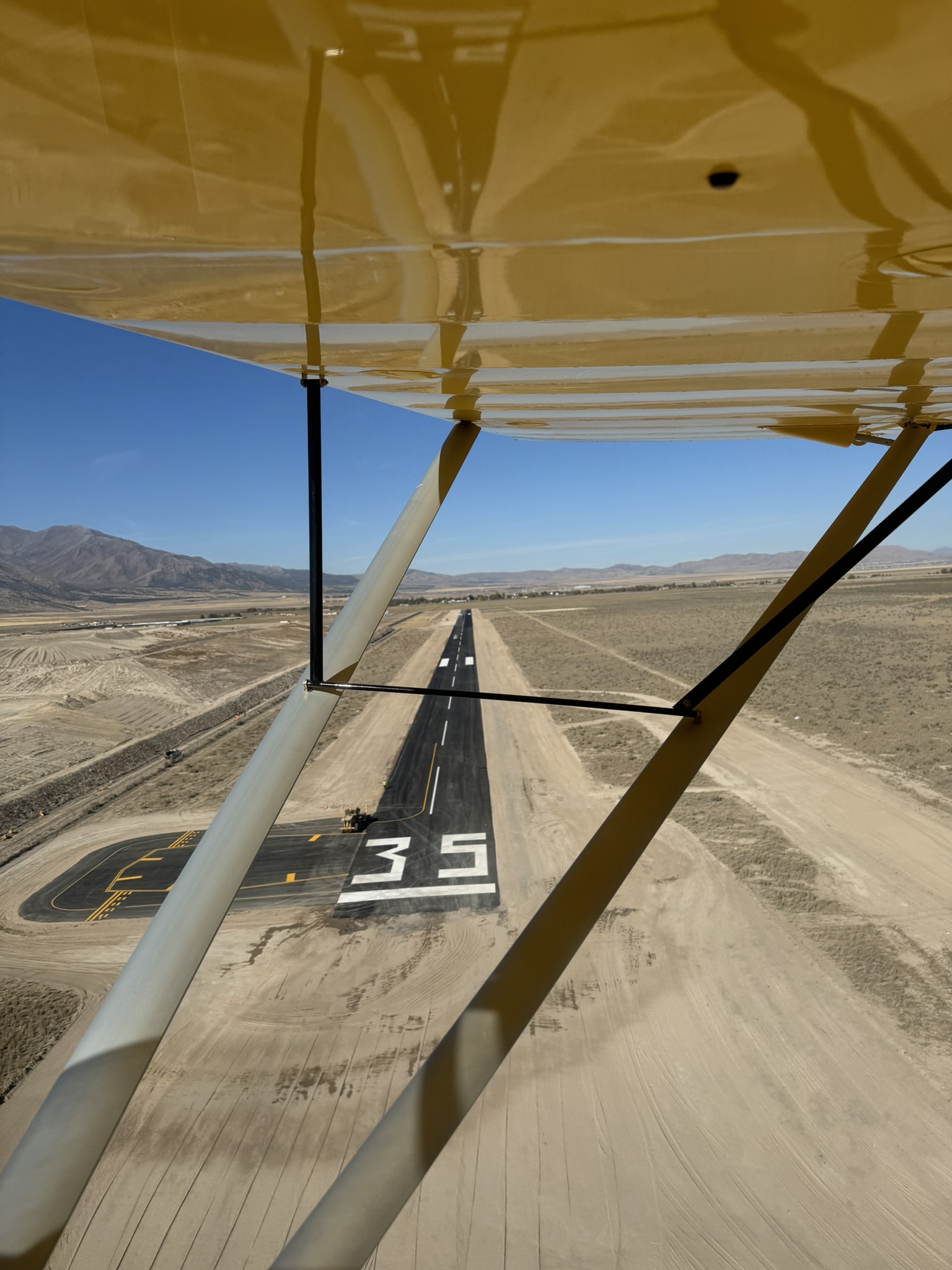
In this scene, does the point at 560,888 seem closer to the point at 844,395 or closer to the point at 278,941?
the point at 844,395

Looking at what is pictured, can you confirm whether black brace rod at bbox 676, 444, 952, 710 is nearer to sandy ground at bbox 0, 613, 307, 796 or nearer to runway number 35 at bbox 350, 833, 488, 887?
runway number 35 at bbox 350, 833, 488, 887

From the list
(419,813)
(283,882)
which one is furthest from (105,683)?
(283,882)

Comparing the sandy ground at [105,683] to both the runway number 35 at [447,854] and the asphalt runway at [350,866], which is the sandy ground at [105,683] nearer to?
the asphalt runway at [350,866]

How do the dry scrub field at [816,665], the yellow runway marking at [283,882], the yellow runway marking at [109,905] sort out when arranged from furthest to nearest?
the dry scrub field at [816,665]
the yellow runway marking at [283,882]
the yellow runway marking at [109,905]

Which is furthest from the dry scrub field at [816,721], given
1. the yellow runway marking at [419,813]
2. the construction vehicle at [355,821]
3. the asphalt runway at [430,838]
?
the construction vehicle at [355,821]

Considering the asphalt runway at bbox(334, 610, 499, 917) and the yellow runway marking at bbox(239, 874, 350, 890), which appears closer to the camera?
the asphalt runway at bbox(334, 610, 499, 917)

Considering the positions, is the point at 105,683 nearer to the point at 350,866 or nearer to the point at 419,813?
the point at 419,813

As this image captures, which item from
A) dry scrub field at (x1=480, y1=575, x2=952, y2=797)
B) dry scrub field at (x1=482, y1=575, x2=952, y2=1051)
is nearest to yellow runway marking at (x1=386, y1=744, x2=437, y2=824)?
dry scrub field at (x1=482, y1=575, x2=952, y2=1051)
